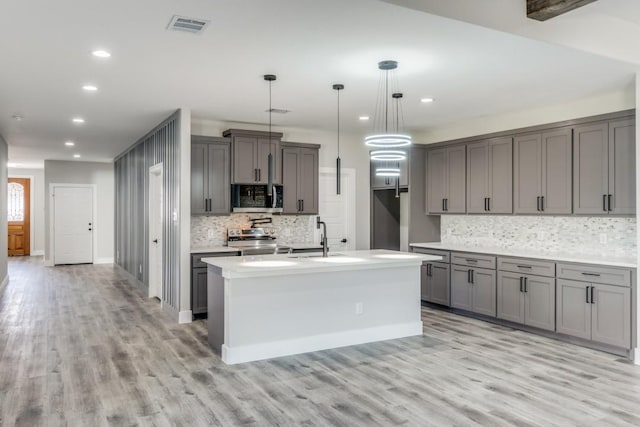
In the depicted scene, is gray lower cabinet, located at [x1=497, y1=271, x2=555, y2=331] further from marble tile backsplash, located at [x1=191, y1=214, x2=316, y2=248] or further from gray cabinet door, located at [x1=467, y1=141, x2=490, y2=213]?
marble tile backsplash, located at [x1=191, y1=214, x2=316, y2=248]

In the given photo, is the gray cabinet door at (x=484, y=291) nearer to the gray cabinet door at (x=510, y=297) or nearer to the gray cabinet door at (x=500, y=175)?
the gray cabinet door at (x=510, y=297)

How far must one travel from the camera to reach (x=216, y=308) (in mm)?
4676

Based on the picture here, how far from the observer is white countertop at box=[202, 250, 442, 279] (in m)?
4.17

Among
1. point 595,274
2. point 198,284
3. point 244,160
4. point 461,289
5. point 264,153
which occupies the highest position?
point 264,153

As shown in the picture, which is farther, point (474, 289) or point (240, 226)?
point (240, 226)

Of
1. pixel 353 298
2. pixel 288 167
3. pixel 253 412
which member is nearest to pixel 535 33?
pixel 353 298

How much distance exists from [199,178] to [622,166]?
16.3ft

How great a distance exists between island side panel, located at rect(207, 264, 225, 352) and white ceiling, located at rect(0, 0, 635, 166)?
76.4 inches

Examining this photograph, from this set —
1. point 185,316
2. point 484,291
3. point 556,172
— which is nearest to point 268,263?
point 185,316

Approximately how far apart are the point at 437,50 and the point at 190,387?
331 centimetres

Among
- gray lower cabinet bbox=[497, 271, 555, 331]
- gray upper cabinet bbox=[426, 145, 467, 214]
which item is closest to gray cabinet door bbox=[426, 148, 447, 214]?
gray upper cabinet bbox=[426, 145, 467, 214]

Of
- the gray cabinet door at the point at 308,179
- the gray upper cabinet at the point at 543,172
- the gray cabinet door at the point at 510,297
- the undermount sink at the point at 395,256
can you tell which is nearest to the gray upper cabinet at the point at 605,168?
the gray upper cabinet at the point at 543,172

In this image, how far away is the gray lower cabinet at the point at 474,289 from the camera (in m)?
5.81

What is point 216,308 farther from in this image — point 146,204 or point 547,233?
point 547,233
